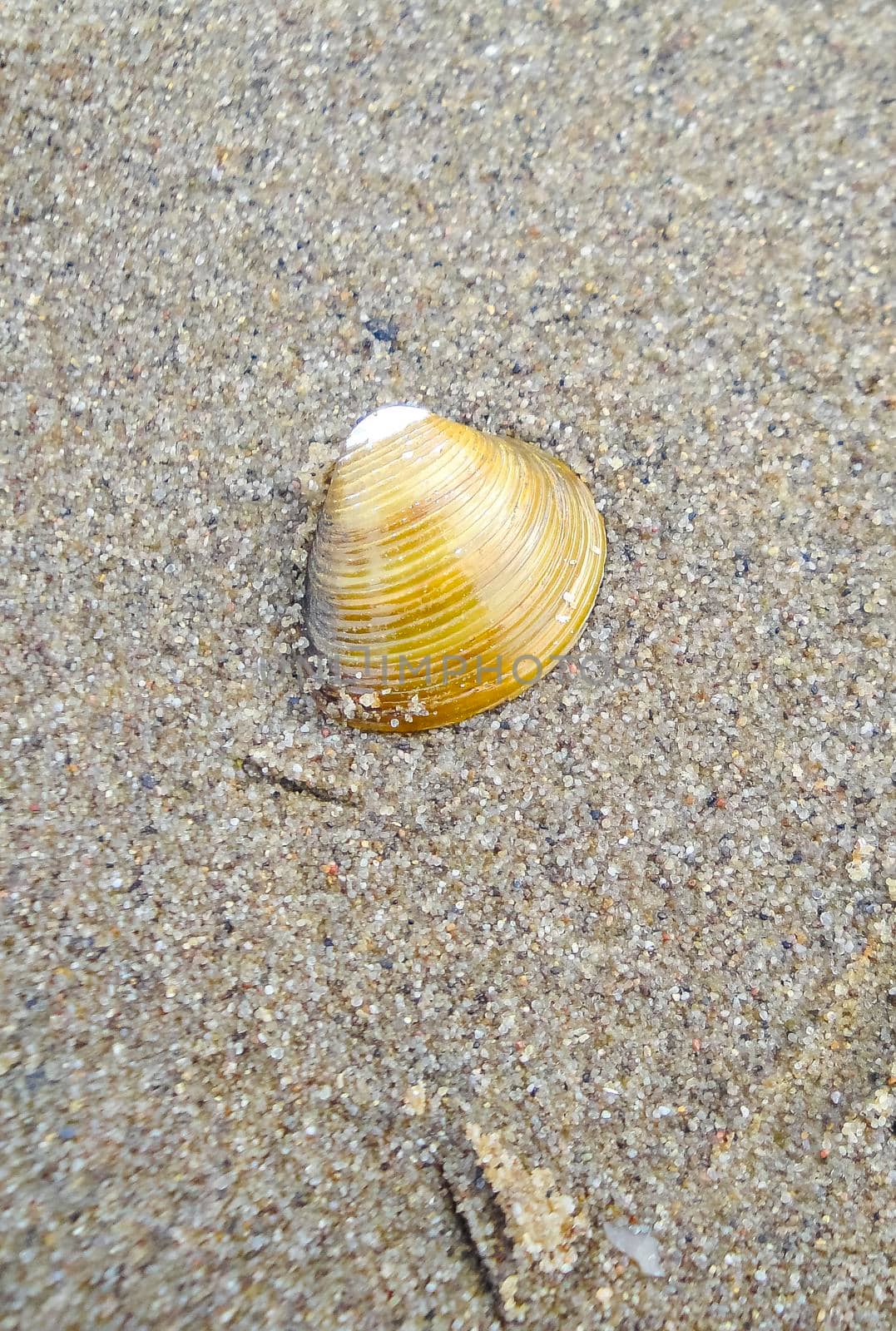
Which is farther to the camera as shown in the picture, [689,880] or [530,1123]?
[689,880]

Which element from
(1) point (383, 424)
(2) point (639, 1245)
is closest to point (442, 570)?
(1) point (383, 424)

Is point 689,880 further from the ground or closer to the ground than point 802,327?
closer to the ground

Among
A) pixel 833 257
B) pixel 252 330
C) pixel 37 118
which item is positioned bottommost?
pixel 833 257

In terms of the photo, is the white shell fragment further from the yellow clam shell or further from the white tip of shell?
the white tip of shell

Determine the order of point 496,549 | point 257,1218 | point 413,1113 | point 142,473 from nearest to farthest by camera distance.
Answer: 1. point 257,1218
2. point 413,1113
3. point 496,549
4. point 142,473

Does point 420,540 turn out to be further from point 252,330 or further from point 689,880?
point 689,880

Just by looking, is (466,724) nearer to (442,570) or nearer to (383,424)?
(442,570)

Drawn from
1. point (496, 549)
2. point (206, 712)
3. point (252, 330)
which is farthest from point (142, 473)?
point (496, 549)
